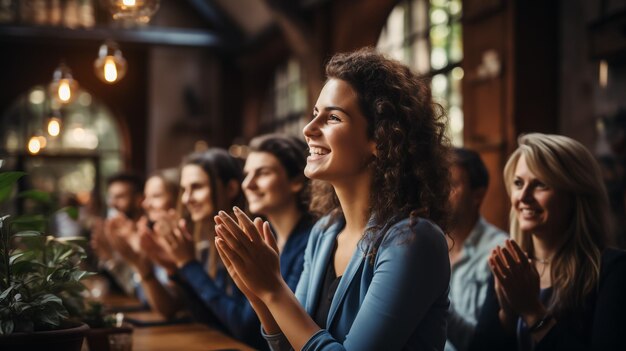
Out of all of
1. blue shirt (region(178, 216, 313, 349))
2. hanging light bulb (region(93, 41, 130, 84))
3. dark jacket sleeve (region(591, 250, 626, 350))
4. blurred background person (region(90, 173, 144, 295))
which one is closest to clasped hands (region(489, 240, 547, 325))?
dark jacket sleeve (region(591, 250, 626, 350))

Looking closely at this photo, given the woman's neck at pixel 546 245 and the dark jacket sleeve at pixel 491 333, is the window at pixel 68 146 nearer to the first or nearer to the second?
the dark jacket sleeve at pixel 491 333

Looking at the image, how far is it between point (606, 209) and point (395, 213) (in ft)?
2.85

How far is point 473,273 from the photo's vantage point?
9.55 feet

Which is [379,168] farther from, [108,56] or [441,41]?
[441,41]

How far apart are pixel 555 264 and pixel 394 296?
886mm

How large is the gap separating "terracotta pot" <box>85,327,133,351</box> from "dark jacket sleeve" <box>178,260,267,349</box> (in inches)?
17.4

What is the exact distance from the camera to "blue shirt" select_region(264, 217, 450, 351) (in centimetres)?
157

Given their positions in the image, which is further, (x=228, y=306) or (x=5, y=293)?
(x=228, y=306)

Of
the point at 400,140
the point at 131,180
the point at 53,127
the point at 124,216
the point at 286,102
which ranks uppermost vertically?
the point at 286,102

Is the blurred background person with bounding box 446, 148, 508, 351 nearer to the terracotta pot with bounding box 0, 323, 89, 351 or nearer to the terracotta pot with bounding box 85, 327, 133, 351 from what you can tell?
the terracotta pot with bounding box 85, 327, 133, 351

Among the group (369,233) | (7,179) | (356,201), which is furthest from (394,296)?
(7,179)

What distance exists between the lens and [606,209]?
2252 mm

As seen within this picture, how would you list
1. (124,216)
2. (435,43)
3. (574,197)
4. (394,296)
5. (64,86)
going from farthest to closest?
(435,43) < (124,216) < (64,86) < (574,197) < (394,296)

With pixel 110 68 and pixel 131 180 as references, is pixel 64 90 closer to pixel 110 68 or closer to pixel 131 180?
pixel 110 68
